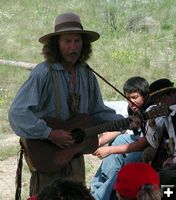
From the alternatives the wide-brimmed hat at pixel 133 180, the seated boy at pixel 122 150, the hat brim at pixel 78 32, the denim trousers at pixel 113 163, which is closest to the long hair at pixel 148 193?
the wide-brimmed hat at pixel 133 180

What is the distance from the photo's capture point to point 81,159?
144 inches

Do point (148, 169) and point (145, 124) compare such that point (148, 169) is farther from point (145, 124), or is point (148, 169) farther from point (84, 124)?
point (145, 124)

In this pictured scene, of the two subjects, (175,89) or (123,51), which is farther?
(123,51)

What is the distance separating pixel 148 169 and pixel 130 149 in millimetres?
1780

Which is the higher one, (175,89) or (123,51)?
(123,51)

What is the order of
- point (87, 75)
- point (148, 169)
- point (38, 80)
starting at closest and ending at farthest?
point (148, 169) < point (38, 80) < point (87, 75)

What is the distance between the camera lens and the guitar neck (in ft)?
11.8

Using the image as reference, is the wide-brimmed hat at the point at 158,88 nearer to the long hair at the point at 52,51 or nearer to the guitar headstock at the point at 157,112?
the guitar headstock at the point at 157,112

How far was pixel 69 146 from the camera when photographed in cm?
351

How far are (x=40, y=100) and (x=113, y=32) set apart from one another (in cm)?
880

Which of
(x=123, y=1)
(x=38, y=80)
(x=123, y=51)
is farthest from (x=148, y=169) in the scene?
(x=123, y=1)

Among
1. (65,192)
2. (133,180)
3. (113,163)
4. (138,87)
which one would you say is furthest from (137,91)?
(65,192)

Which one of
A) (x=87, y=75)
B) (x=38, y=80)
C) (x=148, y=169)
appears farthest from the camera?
(x=87, y=75)

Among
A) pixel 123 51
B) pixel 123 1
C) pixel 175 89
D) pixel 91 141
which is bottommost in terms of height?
pixel 91 141
